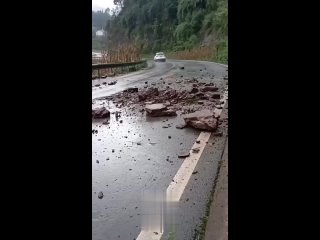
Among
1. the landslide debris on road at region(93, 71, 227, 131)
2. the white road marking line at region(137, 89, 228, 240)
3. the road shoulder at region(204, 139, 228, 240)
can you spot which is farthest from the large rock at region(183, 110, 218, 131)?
the road shoulder at region(204, 139, 228, 240)

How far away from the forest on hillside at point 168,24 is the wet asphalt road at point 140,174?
3436 cm

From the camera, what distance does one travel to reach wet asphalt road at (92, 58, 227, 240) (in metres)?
2.89

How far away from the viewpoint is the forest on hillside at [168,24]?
4550 centimetres

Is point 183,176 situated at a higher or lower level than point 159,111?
lower

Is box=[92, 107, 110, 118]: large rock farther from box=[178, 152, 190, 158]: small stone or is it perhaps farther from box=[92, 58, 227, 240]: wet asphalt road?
box=[178, 152, 190, 158]: small stone

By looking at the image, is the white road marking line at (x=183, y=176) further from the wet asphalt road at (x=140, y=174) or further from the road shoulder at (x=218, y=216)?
the road shoulder at (x=218, y=216)

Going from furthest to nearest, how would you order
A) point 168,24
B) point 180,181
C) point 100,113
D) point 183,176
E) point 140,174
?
point 168,24 < point 100,113 < point 140,174 < point 183,176 < point 180,181

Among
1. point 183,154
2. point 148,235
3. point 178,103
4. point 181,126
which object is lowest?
point 148,235

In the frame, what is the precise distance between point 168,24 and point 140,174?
5129cm

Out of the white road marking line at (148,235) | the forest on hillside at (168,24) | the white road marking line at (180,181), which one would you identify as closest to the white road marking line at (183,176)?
the white road marking line at (180,181)

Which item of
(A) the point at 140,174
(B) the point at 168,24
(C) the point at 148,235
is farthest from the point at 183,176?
(B) the point at 168,24

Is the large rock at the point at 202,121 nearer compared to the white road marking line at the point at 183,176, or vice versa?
the white road marking line at the point at 183,176

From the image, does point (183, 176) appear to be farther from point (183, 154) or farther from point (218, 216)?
point (218, 216)

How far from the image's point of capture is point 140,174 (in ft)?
13.7
